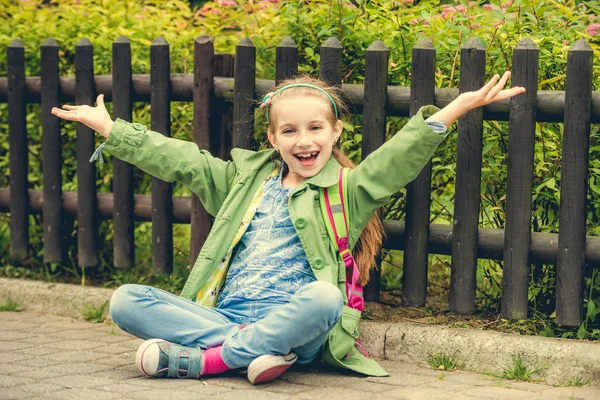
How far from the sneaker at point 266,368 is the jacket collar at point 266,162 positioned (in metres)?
0.75

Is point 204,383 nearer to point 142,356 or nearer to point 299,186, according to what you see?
point 142,356

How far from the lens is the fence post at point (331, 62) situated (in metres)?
4.08

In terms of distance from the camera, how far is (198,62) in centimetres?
446

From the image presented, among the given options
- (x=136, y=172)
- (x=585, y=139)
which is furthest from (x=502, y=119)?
(x=136, y=172)

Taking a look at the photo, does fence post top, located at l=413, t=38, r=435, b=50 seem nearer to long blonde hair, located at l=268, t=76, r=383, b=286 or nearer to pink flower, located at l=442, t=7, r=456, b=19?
A: pink flower, located at l=442, t=7, r=456, b=19

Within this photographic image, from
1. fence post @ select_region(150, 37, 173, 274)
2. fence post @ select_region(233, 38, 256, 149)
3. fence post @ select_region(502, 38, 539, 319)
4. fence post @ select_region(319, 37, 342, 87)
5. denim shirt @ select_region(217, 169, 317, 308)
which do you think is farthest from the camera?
fence post @ select_region(150, 37, 173, 274)

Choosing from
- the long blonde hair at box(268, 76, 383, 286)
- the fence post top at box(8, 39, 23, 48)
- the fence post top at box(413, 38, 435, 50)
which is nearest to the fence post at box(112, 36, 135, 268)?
the fence post top at box(8, 39, 23, 48)

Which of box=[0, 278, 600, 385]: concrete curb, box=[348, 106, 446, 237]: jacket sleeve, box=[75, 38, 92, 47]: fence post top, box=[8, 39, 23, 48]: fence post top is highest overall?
box=[8, 39, 23, 48]: fence post top

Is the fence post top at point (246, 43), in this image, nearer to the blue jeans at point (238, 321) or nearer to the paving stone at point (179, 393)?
the blue jeans at point (238, 321)

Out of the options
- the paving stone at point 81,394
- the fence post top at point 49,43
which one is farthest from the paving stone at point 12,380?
the fence post top at point 49,43

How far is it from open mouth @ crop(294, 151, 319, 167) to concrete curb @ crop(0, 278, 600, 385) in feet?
2.72

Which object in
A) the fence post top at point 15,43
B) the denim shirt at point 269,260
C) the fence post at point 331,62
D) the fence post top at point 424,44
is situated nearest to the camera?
the denim shirt at point 269,260

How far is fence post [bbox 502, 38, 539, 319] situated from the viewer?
148 inches

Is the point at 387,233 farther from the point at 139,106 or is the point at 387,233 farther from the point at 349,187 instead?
the point at 139,106
